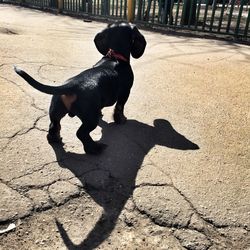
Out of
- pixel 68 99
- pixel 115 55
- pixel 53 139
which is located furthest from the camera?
pixel 115 55

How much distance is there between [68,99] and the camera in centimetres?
271

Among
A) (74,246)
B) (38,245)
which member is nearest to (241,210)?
(74,246)

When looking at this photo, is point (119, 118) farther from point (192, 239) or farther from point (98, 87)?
point (192, 239)

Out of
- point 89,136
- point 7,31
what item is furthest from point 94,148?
point 7,31

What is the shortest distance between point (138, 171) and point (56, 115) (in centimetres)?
83

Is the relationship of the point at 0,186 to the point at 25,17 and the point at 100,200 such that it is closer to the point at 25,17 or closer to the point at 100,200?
the point at 100,200

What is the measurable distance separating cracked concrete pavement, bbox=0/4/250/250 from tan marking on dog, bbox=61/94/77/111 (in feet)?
1.52

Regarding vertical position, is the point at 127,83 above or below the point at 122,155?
above

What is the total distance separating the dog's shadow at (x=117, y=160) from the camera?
87.5 inches

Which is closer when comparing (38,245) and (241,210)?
(38,245)

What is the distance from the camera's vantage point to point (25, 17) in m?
10.1

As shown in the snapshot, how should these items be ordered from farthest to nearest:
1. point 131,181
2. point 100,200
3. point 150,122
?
point 150,122 → point 131,181 → point 100,200

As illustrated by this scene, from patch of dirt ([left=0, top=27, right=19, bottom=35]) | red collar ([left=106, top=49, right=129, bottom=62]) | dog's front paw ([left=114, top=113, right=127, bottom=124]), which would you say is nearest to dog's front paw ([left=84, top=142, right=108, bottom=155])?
dog's front paw ([left=114, top=113, right=127, bottom=124])

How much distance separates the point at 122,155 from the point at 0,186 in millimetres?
1048
